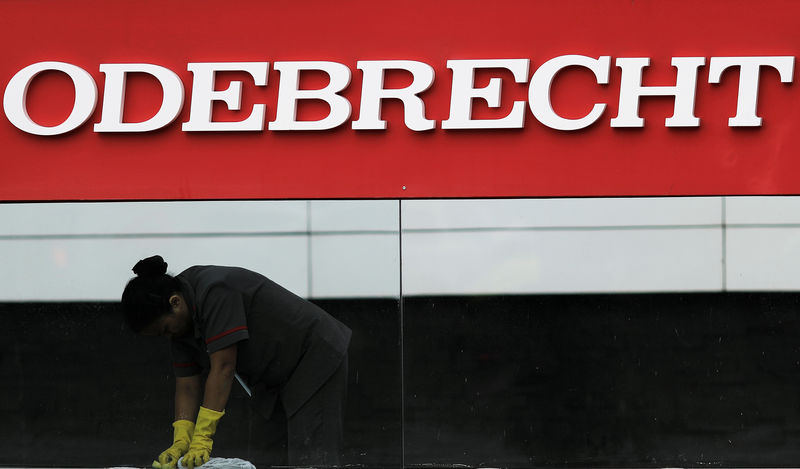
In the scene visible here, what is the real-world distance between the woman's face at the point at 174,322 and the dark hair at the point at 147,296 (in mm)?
26

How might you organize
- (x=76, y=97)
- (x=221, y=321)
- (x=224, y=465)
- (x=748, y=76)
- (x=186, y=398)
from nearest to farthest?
(x=224, y=465) < (x=221, y=321) < (x=186, y=398) < (x=748, y=76) < (x=76, y=97)

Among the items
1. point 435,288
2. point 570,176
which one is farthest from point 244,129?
point 570,176

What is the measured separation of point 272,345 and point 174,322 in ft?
2.11

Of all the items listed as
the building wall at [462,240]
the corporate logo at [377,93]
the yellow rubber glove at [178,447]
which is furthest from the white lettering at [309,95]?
the yellow rubber glove at [178,447]

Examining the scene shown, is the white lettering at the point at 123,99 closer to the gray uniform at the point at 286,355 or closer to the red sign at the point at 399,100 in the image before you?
the red sign at the point at 399,100

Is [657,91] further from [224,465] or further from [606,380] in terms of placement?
[224,465]

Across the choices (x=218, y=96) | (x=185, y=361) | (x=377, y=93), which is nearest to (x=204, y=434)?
(x=185, y=361)

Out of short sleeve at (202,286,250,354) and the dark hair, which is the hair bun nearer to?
the dark hair

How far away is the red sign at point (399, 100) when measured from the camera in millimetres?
5379

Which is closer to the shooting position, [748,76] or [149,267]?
[149,267]

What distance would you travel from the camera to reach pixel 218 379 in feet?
13.8

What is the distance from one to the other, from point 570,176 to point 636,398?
4.33 feet

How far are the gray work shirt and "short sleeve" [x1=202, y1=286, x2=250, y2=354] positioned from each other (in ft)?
0.21

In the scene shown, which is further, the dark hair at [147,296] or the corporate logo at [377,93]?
the corporate logo at [377,93]
